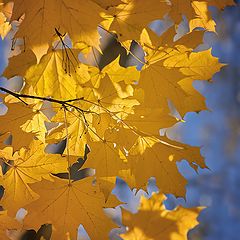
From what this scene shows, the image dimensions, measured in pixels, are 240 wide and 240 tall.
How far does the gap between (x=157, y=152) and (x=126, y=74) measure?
181 millimetres

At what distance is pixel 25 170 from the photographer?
0.95m

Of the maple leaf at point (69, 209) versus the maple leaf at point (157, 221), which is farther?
the maple leaf at point (69, 209)

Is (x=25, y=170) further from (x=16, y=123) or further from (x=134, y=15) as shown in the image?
(x=134, y=15)

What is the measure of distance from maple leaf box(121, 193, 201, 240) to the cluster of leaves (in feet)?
0.49

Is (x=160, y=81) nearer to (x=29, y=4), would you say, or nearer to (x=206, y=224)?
(x=29, y=4)

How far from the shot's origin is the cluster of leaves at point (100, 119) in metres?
0.88

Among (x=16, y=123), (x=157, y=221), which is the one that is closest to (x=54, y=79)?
(x=16, y=123)

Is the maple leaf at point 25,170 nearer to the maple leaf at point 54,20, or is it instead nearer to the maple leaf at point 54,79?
the maple leaf at point 54,79

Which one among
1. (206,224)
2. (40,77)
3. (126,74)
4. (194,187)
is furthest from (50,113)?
(194,187)

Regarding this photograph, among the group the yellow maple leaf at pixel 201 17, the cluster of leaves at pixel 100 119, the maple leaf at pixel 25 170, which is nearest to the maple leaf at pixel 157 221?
the cluster of leaves at pixel 100 119

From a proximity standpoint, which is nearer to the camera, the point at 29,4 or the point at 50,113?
the point at 29,4

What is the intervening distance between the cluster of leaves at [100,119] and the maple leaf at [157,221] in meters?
0.15

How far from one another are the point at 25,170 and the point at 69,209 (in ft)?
0.45

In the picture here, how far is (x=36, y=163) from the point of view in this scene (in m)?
0.94
